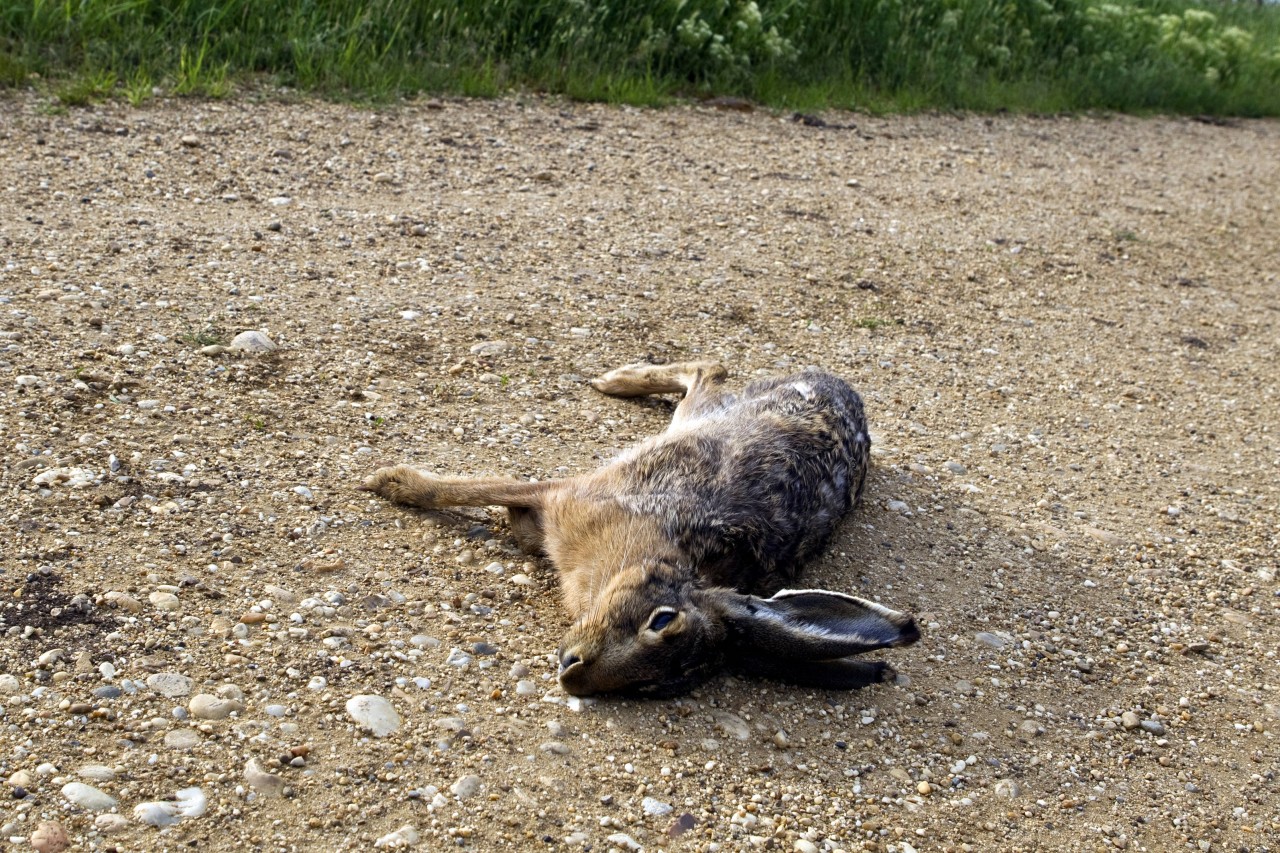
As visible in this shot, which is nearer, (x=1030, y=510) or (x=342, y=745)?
(x=342, y=745)

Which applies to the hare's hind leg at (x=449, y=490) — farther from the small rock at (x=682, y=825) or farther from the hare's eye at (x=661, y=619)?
the small rock at (x=682, y=825)

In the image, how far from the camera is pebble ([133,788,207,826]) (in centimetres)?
316

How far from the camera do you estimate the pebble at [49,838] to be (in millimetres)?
3021

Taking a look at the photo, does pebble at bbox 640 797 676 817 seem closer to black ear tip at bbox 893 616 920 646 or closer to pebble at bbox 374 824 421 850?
pebble at bbox 374 824 421 850

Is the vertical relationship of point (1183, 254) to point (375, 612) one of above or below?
above

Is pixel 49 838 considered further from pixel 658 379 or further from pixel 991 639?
pixel 658 379

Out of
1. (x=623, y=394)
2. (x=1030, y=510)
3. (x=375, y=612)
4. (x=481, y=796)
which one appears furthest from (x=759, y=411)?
(x=481, y=796)

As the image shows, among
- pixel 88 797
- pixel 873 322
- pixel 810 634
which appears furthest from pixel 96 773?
pixel 873 322

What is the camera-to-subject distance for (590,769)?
12.0 ft

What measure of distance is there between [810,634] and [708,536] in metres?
0.71

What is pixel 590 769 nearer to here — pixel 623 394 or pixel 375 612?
pixel 375 612

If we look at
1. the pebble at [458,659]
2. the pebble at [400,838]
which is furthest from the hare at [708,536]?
the pebble at [400,838]

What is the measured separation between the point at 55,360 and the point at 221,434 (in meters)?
0.78

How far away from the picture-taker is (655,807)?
357 centimetres
